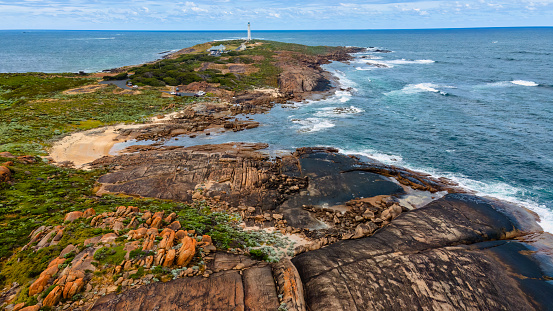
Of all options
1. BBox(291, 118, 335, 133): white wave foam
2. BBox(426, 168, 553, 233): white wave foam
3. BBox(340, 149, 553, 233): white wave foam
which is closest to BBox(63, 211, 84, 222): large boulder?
BBox(340, 149, 553, 233): white wave foam

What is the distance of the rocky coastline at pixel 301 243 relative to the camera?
47.5ft

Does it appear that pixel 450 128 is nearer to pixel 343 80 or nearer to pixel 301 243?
pixel 301 243

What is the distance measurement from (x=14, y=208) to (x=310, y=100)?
59706 millimetres

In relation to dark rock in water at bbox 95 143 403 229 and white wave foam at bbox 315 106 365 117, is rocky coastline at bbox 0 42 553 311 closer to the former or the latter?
dark rock in water at bbox 95 143 403 229

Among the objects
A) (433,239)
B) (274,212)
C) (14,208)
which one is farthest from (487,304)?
(14,208)

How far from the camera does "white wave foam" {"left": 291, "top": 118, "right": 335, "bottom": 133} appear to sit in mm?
49487

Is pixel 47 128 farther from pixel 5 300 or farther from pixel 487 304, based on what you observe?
pixel 487 304

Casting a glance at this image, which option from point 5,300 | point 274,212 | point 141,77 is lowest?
point 274,212

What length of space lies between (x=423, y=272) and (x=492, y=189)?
2074 centimetres

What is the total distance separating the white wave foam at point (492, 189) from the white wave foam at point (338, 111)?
21.2m

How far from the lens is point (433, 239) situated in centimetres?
2053

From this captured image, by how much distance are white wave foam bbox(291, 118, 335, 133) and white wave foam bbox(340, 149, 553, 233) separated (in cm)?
1358

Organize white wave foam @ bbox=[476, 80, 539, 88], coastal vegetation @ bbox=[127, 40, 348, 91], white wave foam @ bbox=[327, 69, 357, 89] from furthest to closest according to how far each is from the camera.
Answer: white wave foam @ bbox=[327, 69, 357, 89] < coastal vegetation @ bbox=[127, 40, 348, 91] < white wave foam @ bbox=[476, 80, 539, 88]

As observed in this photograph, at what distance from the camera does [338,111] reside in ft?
198
